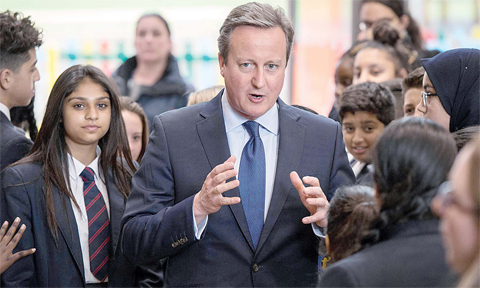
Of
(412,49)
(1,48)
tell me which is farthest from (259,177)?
(412,49)

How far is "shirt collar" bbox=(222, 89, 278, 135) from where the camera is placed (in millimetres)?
1985

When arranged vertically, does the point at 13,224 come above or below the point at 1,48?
below

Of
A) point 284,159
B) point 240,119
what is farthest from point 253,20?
point 284,159

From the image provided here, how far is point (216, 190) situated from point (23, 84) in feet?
5.05

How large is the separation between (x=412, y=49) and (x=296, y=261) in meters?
2.54

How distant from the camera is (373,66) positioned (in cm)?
351

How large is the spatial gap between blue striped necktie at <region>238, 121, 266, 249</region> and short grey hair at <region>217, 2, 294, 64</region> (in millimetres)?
342

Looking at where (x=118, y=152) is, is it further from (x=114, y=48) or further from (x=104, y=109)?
(x=114, y=48)

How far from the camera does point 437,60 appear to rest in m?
2.04

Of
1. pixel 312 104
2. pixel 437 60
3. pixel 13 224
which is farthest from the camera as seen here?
pixel 312 104

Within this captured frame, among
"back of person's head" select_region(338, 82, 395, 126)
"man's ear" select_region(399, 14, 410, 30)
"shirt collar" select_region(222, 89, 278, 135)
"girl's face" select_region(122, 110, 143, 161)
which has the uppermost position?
"man's ear" select_region(399, 14, 410, 30)

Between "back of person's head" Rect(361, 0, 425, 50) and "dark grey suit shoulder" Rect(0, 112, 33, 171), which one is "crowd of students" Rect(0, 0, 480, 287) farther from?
"back of person's head" Rect(361, 0, 425, 50)

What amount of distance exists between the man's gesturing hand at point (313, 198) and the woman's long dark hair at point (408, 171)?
1.38 feet

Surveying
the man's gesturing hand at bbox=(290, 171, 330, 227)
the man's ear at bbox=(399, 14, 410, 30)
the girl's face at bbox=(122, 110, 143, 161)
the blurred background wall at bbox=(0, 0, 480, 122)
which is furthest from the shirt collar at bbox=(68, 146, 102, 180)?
the blurred background wall at bbox=(0, 0, 480, 122)
